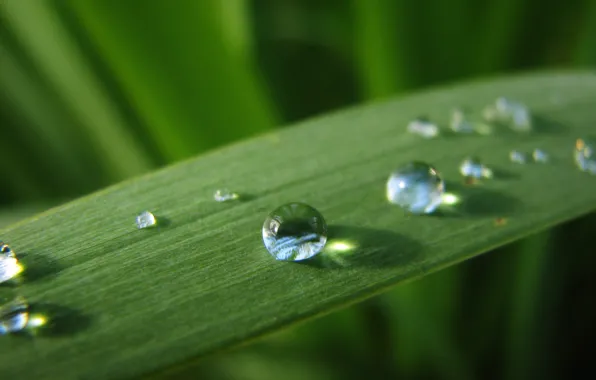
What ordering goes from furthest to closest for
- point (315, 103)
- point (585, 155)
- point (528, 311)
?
point (315, 103)
point (528, 311)
point (585, 155)

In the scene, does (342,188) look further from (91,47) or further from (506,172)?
(91,47)

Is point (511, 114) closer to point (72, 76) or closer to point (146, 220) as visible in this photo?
point (146, 220)

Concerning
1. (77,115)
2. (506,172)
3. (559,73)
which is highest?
(77,115)

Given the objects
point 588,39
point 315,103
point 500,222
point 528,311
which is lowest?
point 528,311

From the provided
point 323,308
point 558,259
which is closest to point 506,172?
point 323,308

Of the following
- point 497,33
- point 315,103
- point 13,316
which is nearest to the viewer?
point 13,316

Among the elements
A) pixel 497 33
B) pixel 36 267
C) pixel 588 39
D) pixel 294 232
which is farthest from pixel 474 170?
pixel 588 39

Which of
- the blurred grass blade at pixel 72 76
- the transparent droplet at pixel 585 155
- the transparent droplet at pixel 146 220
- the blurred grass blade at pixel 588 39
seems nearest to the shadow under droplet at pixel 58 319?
the transparent droplet at pixel 146 220
